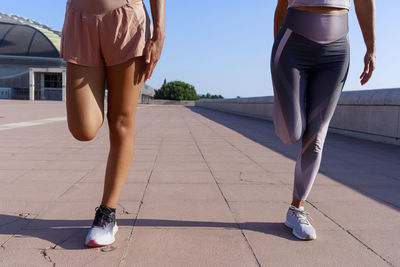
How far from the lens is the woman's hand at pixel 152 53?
6.17 ft

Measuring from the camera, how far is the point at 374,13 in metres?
2.10

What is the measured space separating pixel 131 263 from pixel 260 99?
14.3 metres

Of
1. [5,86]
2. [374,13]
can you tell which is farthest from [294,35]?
[5,86]

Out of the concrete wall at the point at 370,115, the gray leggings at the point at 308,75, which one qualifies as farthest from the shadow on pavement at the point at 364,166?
the gray leggings at the point at 308,75

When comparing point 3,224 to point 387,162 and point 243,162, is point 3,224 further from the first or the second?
point 387,162

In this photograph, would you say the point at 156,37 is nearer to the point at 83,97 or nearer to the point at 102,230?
the point at 83,97

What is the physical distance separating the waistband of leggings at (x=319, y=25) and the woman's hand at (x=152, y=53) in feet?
2.75

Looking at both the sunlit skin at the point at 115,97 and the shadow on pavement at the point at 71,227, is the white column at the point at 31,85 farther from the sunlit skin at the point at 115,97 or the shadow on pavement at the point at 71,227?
the sunlit skin at the point at 115,97

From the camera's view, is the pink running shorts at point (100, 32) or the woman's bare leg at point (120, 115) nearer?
the pink running shorts at point (100, 32)

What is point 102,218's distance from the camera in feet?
6.45

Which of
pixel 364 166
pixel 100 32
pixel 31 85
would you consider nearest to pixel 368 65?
pixel 100 32

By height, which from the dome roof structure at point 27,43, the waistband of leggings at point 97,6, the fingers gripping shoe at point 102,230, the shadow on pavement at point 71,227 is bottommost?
the shadow on pavement at point 71,227

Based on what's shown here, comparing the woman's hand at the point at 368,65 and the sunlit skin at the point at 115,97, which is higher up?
the woman's hand at the point at 368,65

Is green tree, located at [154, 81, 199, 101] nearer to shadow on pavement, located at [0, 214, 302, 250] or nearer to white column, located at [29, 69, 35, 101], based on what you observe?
white column, located at [29, 69, 35, 101]
